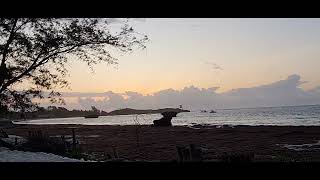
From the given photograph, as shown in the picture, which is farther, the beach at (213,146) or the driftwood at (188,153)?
the beach at (213,146)

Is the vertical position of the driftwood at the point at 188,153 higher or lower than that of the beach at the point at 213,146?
higher

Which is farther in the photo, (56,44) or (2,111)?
(2,111)

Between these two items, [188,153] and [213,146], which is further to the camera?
[213,146]

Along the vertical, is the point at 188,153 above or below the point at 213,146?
above

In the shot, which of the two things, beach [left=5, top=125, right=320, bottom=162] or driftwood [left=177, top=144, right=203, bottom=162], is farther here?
beach [left=5, top=125, right=320, bottom=162]

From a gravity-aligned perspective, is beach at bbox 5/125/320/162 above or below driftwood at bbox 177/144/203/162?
below
